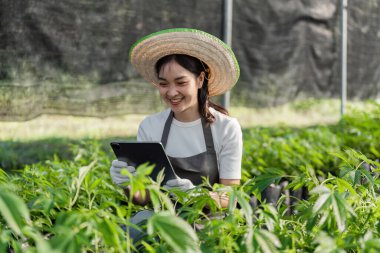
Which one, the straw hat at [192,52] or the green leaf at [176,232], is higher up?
the straw hat at [192,52]

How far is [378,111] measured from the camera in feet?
20.4

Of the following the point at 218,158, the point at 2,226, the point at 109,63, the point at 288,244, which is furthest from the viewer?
the point at 109,63

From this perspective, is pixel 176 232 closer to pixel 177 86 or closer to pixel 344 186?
pixel 344 186

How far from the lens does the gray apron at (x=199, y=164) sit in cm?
294

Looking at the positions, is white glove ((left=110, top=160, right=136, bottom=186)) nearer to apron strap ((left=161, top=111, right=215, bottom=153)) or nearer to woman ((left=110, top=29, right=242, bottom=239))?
woman ((left=110, top=29, right=242, bottom=239))

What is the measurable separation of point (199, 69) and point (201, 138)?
31cm

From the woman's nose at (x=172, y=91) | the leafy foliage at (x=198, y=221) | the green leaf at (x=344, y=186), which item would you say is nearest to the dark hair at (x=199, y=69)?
the woman's nose at (x=172, y=91)

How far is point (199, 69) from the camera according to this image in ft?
10.1

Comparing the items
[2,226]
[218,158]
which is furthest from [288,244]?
[218,158]

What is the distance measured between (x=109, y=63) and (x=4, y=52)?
3.19 ft

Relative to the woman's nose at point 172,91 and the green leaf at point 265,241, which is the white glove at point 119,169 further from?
the green leaf at point 265,241

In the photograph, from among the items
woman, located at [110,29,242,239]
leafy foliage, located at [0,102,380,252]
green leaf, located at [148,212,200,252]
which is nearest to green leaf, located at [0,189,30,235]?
leafy foliage, located at [0,102,380,252]

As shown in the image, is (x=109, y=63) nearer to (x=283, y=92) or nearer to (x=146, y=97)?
(x=146, y=97)

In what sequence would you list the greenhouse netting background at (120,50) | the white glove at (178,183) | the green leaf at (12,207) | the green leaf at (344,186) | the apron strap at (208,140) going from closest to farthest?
1. the green leaf at (12,207)
2. the green leaf at (344,186)
3. the white glove at (178,183)
4. the apron strap at (208,140)
5. the greenhouse netting background at (120,50)
